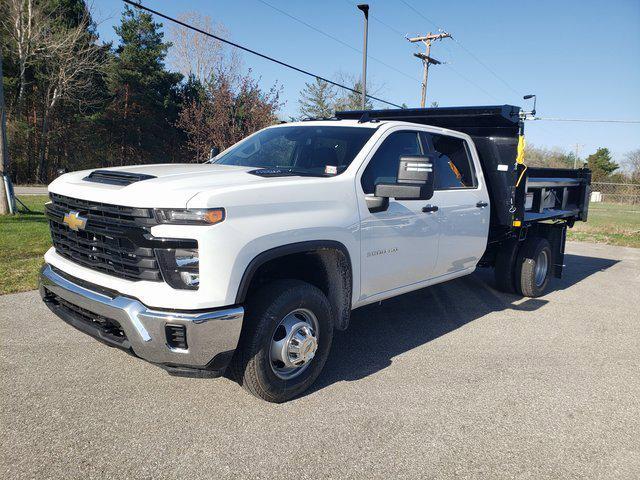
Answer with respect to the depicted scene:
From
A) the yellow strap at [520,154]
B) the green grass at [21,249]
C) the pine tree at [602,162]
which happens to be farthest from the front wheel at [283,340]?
the pine tree at [602,162]

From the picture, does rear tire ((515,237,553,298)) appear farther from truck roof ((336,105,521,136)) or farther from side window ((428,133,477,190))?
side window ((428,133,477,190))

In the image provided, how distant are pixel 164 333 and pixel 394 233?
2.02 meters

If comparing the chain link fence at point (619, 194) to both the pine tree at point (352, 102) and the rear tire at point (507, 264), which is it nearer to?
the pine tree at point (352, 102)

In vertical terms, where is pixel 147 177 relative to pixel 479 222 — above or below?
above

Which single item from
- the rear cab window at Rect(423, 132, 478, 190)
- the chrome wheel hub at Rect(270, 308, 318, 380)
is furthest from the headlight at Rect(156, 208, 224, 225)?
the rear cab window at Rect(423, 132, 478, 190)

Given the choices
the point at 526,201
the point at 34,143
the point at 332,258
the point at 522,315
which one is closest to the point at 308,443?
the point at 332,258

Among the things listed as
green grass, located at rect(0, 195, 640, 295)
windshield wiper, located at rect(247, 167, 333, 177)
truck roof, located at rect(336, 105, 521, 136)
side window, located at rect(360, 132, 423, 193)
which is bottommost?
green grass, located at rect(0, 195, 640, 295)

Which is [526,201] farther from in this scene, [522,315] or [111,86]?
[111,86]

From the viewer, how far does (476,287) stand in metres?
7.30

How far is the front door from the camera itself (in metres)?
3.79

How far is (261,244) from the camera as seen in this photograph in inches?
116

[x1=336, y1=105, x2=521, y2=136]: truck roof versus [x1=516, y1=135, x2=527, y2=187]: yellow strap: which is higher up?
[x1=336, y1=105, x2=521, y2=136]: truck roof

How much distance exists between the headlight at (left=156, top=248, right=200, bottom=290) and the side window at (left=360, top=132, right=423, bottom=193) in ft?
5.02

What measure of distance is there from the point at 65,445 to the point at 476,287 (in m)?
5.91
